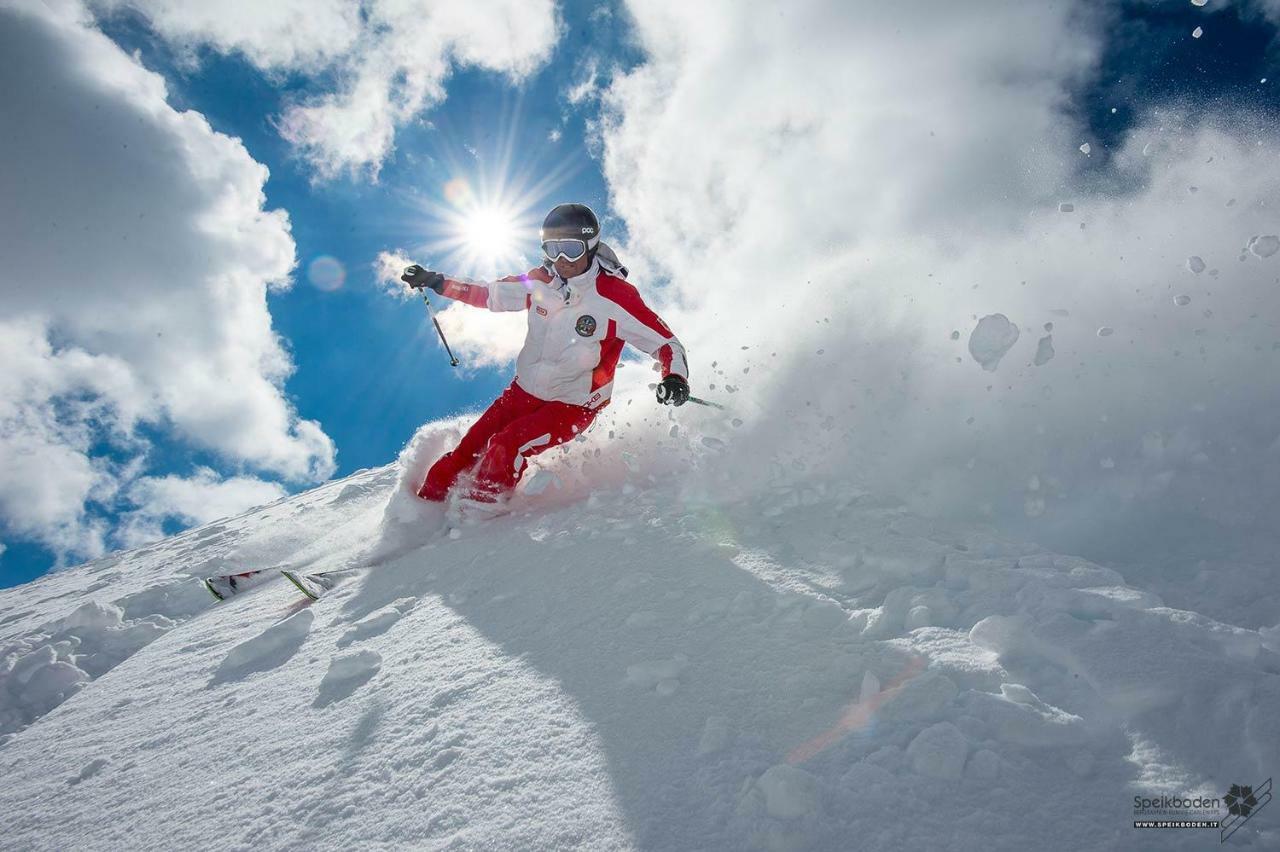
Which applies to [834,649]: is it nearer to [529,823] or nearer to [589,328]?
[529,823]

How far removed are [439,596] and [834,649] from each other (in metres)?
2.34

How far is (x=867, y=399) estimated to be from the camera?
4984 mm

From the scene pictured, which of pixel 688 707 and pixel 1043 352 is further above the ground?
pixel 1043 352

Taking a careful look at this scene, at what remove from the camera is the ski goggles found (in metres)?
5.30

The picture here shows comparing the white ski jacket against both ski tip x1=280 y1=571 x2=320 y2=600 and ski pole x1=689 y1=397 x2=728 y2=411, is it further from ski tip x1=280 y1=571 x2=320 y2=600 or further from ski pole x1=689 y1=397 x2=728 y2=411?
ski tip x1=280 y1=571 x2=320 y2=600

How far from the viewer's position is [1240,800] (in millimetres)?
1444

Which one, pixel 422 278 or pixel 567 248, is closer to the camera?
pixel 567 248

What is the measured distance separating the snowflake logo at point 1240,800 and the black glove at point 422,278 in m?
6.62

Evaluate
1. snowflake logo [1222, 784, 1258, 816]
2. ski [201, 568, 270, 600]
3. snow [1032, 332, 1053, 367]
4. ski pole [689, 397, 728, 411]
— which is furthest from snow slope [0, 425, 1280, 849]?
snow [1032, 332, 1053, 367]

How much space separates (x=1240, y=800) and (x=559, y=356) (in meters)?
5.06

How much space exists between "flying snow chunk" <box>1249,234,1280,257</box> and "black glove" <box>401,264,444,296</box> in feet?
24.4

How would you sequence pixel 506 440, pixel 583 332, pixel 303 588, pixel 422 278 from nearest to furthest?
pixel 303 588
pixel 506 440
pixel 583 332
pixel 422 278

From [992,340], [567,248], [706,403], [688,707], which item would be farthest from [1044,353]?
[688,707]

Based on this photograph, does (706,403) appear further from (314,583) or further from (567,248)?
(314,583)
